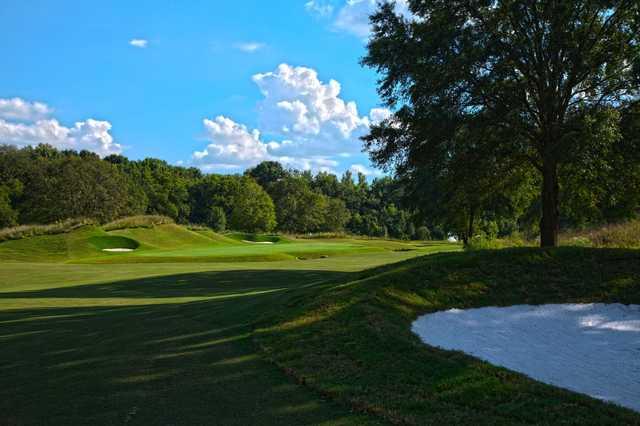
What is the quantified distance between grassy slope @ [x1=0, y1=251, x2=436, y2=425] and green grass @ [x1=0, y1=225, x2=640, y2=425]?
32 mm

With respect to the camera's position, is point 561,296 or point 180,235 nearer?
point 561,296

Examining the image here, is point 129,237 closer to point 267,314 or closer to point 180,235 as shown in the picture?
point 180,235

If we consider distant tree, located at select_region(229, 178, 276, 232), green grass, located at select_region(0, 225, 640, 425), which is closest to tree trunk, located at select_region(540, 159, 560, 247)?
green grass, located at select_region(0, 225, 640, 425)

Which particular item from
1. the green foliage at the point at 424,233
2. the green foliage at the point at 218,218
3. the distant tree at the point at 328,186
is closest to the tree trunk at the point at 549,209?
the green foliage at the point at 218,218

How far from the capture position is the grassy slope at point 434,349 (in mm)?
5676

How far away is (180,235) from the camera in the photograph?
54.2 m

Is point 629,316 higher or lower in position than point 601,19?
lower

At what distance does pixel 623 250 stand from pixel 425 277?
22.8 ft

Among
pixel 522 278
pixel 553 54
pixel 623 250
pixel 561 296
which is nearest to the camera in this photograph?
pixel 561 296

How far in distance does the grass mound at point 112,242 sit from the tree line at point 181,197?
32.0 meters

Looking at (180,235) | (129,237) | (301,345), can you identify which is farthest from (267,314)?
(180,235)

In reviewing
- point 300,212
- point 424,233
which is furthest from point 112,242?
point 424,233

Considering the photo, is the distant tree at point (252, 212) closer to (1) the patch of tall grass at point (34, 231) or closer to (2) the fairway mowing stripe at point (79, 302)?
(1) the patch of tall grass at point (34, 231)

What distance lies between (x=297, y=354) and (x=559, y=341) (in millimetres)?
5479
